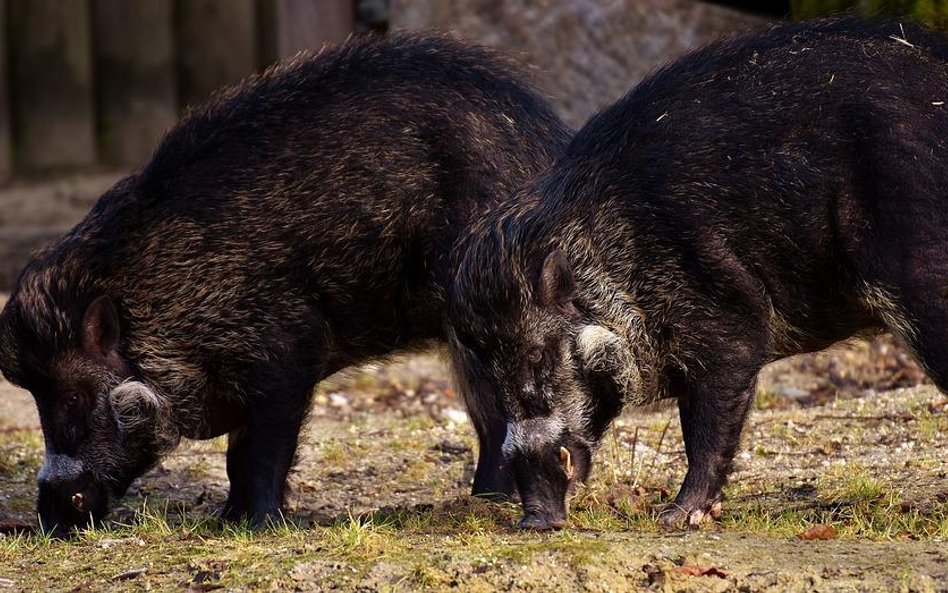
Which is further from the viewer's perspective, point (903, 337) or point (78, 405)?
point (78, 405)

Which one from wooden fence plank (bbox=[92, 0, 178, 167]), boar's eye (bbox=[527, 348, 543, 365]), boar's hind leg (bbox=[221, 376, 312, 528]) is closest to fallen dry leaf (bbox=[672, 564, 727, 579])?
boar's eye (bbox=[527, 348, 543, 365])

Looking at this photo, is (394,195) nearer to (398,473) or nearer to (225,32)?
(398,473)

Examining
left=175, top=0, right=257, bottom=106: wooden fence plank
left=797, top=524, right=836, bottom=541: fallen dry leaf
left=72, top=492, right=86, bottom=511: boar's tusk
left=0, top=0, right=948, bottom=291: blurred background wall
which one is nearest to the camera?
left=797, top=524, right=836, bottom=541: fallen dry leaf

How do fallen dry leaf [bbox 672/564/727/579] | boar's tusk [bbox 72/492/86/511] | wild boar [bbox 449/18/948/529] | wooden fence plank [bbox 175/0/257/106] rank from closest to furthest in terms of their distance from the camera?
fallen dry leaf [bbox 672/564/727/579], wild boar [bbox 449/18/948/529], boar's tusk [bbox 72/492/86/511], wooden fence plank [bbox 175/0/257/106]

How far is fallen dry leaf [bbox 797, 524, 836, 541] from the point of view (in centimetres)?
551

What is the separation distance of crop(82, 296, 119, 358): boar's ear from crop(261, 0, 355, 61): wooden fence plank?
601 cm

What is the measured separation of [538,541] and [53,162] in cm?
931

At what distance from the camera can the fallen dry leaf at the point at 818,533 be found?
5512mm

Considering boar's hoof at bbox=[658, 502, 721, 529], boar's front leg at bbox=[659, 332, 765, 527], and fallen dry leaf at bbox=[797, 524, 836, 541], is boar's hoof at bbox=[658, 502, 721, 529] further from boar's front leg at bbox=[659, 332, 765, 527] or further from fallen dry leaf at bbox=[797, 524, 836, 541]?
fallen dry leaf at bbox=[797, 524, 836, 541]

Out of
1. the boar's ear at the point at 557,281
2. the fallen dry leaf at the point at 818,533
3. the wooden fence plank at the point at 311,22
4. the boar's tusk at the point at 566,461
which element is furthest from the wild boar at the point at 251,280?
the wooden fence plank at the point at 311,22

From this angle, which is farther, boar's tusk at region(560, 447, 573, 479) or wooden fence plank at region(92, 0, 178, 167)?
wooden fence plank at region(92, 0, 178, 167)

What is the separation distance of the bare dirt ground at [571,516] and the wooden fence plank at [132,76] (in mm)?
4730

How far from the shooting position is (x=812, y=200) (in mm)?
5828

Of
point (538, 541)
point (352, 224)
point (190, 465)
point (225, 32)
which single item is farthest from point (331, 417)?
point (225, 32)
